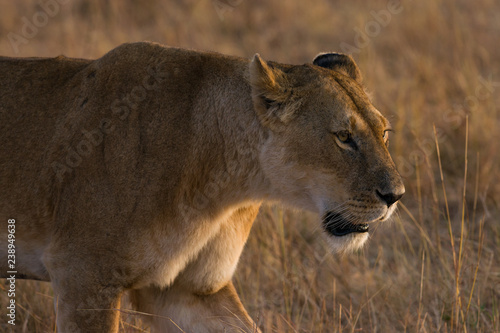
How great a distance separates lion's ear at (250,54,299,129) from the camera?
3459mm

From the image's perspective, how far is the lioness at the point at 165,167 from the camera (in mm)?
3379

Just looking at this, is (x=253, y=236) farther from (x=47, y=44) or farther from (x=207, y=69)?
(x=47, y=44)

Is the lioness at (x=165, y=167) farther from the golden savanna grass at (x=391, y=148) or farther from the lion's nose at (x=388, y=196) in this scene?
the golden savanna grass at (x=391, y=148)

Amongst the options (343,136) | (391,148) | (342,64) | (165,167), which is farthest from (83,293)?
(391,148)

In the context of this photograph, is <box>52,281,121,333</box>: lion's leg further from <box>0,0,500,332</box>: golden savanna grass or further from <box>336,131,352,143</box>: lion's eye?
<box>336,131,352,143</box>: lion's eye

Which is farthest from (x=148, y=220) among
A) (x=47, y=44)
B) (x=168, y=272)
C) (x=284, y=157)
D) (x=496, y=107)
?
(x=47, y=44)

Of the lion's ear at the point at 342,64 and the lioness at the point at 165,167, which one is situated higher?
the lion's ear at the point at 342,64

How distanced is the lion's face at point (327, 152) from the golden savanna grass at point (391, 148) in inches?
9.2

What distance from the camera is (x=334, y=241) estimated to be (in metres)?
3.65

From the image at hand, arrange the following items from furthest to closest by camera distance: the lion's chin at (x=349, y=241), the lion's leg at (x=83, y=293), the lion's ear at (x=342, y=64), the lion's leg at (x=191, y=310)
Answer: the lion's ear at (x=342, y=64)
the lion's leg at (x=191, y=310)
the lion's chin at (x=349, y=241)
the lion's leg at (x=83, y=293)

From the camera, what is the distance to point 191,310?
3.88 meters

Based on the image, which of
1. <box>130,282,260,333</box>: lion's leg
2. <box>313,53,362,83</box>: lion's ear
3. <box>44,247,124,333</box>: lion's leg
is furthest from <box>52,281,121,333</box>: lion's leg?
<box>313,53,362,83</box>: lion's ear

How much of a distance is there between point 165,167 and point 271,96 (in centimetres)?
58

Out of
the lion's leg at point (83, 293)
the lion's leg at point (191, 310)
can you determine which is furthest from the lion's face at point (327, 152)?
the lion's leg at point (83, 293)
